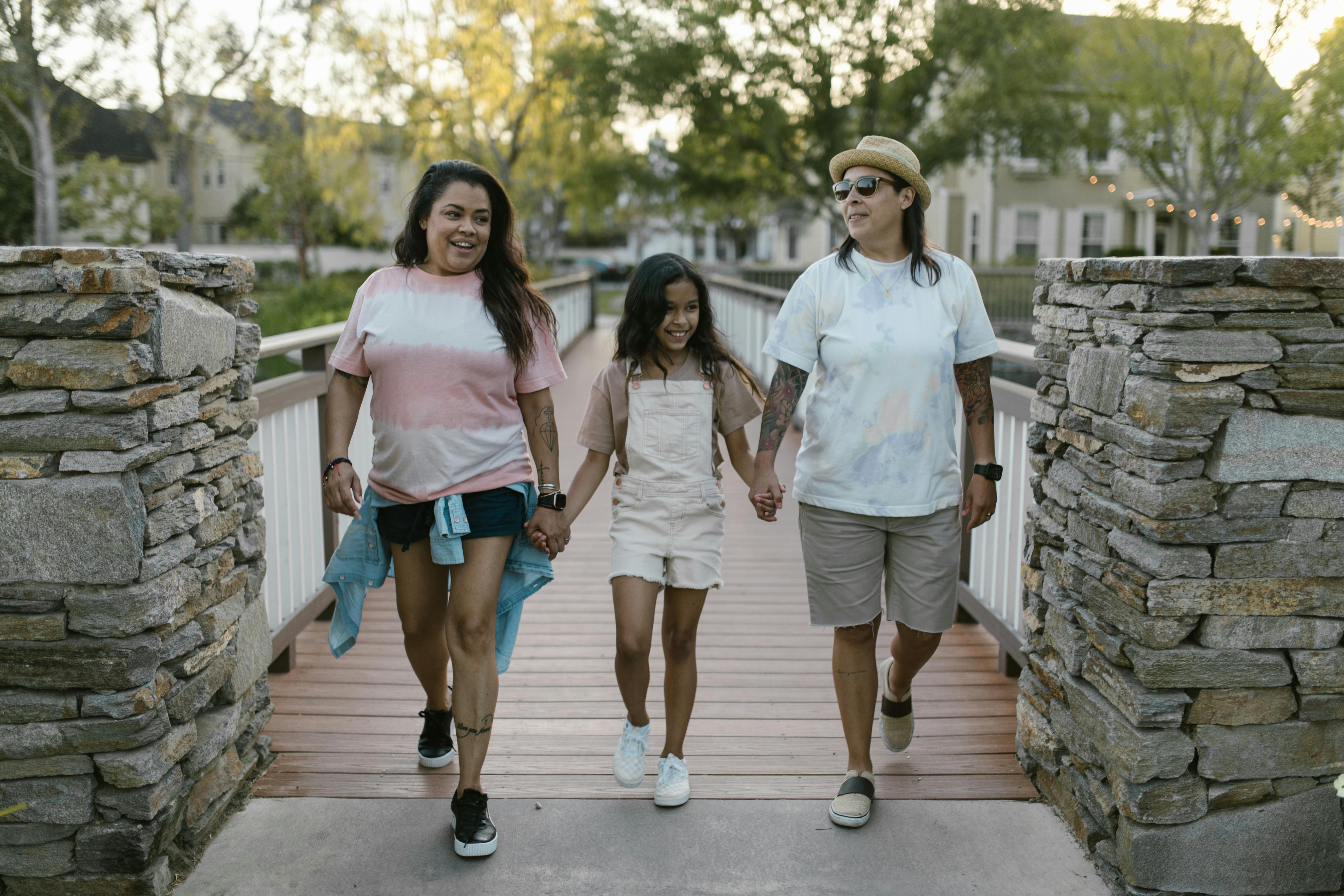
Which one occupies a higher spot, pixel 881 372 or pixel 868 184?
pixel 868 184

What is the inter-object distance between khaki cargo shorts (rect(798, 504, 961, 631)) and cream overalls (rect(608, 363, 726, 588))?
0.88ft

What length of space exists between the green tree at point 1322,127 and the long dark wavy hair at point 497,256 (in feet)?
69.9

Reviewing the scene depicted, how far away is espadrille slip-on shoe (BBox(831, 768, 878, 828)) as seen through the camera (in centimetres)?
297

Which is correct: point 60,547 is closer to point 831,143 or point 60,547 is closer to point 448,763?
point 448,763

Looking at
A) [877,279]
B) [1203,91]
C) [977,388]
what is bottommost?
[977,388]

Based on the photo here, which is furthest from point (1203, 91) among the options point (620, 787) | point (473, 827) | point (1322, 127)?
point (473, 827)

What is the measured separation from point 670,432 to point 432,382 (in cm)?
63

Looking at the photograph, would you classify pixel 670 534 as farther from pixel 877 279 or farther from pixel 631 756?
pixel 877 279

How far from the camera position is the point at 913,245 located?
9.80ft

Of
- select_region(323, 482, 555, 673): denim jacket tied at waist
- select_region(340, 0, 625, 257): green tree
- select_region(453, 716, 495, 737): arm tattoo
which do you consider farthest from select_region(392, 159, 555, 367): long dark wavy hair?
select_region(340, 0, 625, 257): green tree

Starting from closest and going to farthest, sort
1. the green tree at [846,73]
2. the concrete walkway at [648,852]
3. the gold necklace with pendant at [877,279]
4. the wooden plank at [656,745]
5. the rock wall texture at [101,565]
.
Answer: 1. the rock wall texture at [101,565]
2. the concrete walkway at [648,852]
3. the gold necklace with pendant at [877,279]
4. the wooden plank at [656,745]
5. the green tree at [846,73]

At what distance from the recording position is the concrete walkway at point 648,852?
270cm

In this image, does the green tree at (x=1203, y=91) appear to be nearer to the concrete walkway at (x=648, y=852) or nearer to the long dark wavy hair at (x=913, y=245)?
the long dark wavy hair at (x=913, y=245)

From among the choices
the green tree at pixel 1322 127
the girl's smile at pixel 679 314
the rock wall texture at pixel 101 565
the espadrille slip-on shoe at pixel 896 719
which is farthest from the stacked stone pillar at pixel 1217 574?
the green tree at pixel 1322 127
